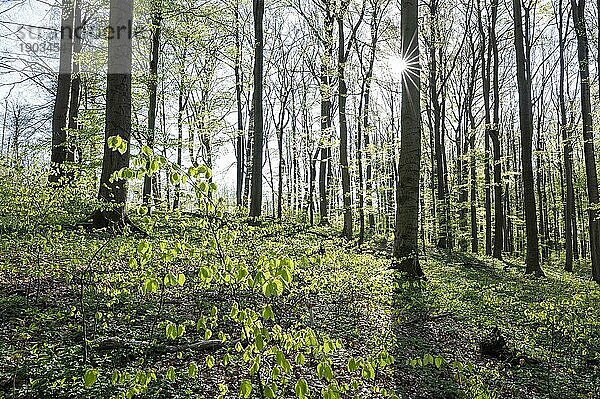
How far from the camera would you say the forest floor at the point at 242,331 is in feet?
7.80

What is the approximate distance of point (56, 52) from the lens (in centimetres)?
1385

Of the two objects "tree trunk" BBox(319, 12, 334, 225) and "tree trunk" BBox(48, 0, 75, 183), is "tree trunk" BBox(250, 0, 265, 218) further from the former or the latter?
"tree trunk" BBox(48, 0, 75, 183)

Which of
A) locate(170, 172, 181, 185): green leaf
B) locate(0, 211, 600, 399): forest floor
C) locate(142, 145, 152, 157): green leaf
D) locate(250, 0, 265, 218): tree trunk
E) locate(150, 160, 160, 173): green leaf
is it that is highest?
locate(250, 0, 265, 218): tree trunk

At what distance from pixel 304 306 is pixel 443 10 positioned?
1863 cm

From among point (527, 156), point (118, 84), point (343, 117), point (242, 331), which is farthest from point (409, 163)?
point (343, 117)

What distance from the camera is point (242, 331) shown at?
7.13ft

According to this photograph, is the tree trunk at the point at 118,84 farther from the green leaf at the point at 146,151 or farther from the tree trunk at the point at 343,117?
the tree trunk at the point at 343,117

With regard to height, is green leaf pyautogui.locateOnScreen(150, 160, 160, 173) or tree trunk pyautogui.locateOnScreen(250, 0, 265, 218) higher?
tree trunk pyautogui.locateOnScreen(250, 0, 265, 218)

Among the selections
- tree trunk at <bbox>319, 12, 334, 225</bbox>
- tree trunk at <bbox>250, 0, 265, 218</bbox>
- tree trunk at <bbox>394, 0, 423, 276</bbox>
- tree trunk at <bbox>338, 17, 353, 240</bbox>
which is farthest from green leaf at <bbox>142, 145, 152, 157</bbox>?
tree trunk at <bbox>319, 12, 334, 225</bbox>

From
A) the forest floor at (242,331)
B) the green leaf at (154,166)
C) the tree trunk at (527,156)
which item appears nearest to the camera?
the green leaf at (154,166)

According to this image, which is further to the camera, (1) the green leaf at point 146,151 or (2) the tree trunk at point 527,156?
(2) the tree trunk at point 527,156

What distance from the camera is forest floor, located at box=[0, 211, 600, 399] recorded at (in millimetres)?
2379

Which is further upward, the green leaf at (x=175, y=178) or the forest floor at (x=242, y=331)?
the green leaf at (x=175, y=178)

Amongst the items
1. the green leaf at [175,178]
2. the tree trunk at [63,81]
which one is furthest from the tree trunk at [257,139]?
the green leaf at [175,178]
